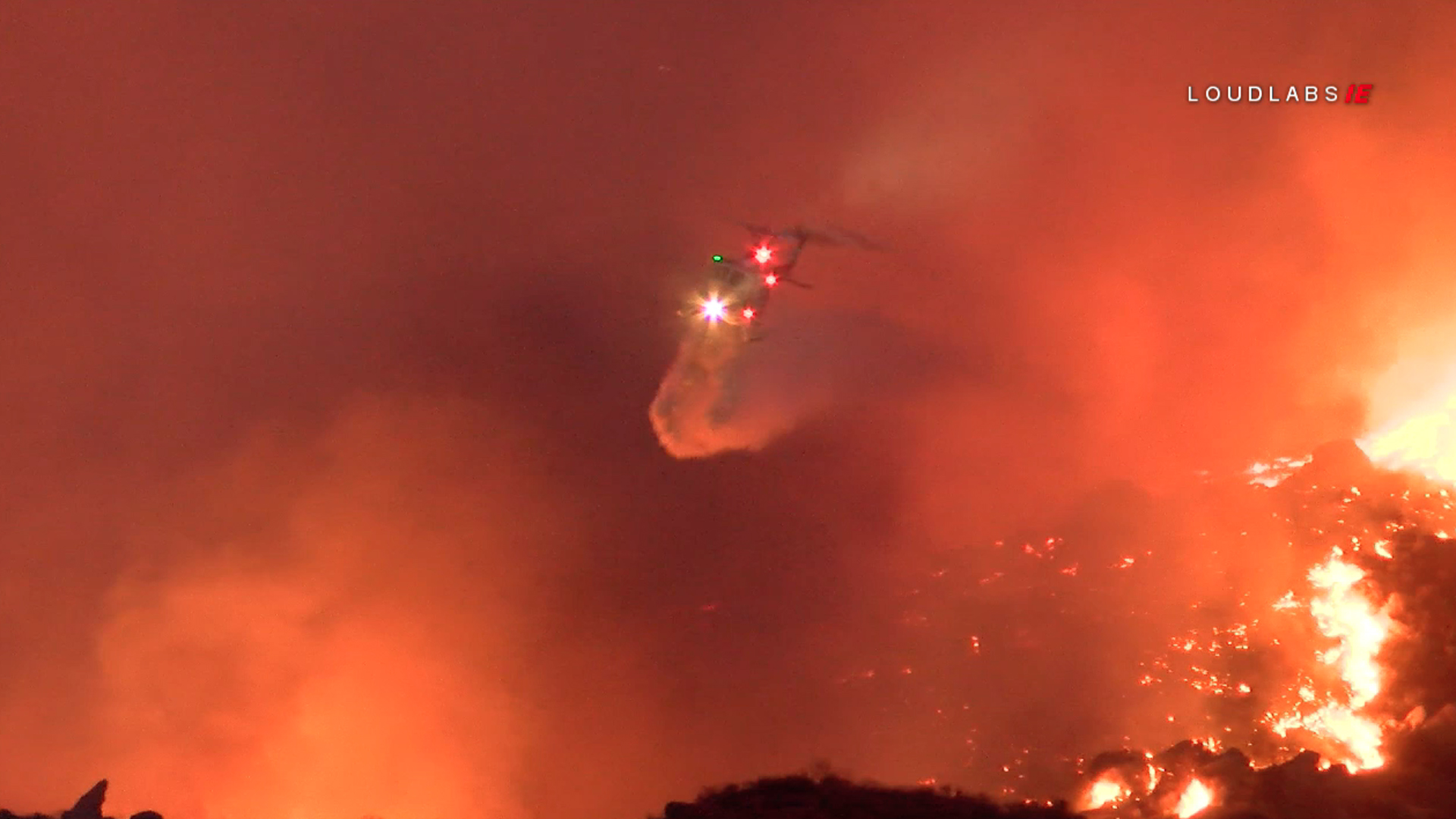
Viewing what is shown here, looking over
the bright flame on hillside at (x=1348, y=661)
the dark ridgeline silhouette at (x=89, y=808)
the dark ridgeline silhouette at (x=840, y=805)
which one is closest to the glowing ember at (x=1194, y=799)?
the dark ridgeline silhouette at (x=840, y=805)

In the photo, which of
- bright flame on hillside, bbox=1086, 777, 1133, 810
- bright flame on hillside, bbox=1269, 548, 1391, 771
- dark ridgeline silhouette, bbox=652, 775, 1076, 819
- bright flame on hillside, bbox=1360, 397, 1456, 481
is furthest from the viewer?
bright flame on hillside, bbox=1360, 397, 1456, 481

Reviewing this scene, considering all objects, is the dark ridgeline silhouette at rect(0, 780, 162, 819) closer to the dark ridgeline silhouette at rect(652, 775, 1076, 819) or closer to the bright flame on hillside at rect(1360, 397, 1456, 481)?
the dark ridgeline silhouette at rect(652, 775, 1076, 819)

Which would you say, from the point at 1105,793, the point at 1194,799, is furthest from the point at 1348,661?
the point at 1105,793

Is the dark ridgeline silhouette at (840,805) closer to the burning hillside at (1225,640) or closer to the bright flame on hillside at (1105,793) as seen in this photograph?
the bright flame on hillside at (1105,793)

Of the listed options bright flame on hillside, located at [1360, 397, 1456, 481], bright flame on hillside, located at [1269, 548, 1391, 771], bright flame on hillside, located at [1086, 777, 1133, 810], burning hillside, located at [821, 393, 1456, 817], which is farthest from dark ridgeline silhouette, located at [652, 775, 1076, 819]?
bright flame on hillside, located at [1360, 397, 1456, 481]

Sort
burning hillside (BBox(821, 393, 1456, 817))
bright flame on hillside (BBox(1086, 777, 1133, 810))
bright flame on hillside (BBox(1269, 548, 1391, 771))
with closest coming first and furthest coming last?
burning hillside (BBox(821, 393, 1456, 817)), bright flame on hillside (BBox(1269, 548, 1391, 771)), bright flame on hillside (BBox(1086, 777, 1133, 810))

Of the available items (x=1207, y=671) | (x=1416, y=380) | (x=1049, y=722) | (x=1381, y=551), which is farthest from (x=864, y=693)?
(x=1416, y=380)

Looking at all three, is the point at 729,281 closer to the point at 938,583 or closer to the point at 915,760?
the point at 938,583

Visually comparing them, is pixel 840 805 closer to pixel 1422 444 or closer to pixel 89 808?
pixel 1422 444

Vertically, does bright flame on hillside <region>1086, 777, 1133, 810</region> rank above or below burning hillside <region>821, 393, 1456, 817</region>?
below
